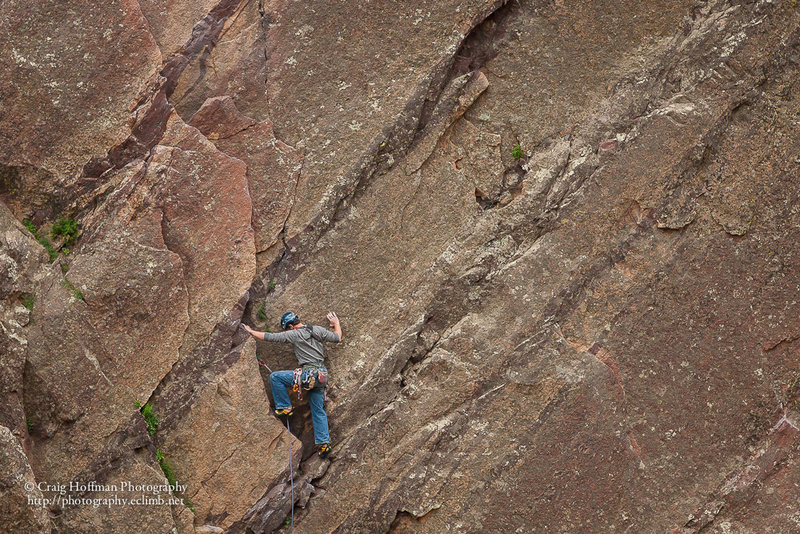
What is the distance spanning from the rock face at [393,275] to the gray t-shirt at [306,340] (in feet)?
1.58

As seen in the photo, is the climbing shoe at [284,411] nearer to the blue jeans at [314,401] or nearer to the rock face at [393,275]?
the blue jeans at [314,401]

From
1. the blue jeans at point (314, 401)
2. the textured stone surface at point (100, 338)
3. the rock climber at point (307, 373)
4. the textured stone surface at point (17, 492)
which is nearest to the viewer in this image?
the textured stone surface at point (17, 492)

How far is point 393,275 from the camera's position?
12.1 metres

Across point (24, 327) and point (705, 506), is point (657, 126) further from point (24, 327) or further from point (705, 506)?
point (24, 327)

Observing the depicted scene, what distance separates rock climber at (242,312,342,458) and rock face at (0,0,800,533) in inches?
11.5

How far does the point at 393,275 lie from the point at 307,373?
2192 mm

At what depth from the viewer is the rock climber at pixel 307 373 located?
450 inches

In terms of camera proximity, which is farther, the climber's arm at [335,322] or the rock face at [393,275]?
the climber's arm at [335,322]

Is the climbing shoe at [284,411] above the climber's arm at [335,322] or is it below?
below

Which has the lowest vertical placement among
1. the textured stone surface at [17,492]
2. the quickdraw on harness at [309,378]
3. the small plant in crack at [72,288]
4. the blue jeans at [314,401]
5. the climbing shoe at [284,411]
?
the textured stone surface at [17,492]

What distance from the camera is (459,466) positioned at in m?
11.3

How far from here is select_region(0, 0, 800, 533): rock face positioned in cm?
1106

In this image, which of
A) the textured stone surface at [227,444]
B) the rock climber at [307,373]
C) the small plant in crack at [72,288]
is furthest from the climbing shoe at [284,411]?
the small plant in crack at [72,288]

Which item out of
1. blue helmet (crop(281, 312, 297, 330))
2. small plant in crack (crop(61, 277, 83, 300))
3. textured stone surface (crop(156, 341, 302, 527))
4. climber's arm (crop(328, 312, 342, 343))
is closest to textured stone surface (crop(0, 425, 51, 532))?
textured stone surface (crop(156, 341, 302, 527))
